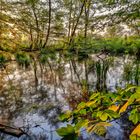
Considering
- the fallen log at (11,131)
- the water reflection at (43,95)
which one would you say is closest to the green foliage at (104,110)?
the water reflection at (43,95)

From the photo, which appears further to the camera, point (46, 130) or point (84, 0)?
point (84, 0)

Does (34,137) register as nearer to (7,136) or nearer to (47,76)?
(7,136)

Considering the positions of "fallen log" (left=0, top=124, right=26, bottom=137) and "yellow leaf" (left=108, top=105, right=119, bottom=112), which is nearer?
"yellow leaf" (left=108, top=105, right=119, bottom=112)

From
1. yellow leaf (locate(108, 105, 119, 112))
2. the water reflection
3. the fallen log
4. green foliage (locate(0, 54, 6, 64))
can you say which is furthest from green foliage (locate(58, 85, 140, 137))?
green foliage (locate(0, 54, 6, 64))

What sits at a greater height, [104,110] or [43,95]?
[104,110]

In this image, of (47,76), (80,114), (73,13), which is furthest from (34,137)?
(73,13)

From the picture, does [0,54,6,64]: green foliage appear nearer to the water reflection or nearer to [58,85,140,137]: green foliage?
the water reflection

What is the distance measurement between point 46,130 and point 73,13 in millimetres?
24643

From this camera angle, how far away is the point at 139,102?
4.91 ft

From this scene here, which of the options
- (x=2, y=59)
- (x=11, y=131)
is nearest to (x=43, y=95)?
(x=11, y=131)

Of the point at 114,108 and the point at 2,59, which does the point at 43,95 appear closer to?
the point at 114,108

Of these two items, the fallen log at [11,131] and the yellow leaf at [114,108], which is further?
the fallen log at [11,131]

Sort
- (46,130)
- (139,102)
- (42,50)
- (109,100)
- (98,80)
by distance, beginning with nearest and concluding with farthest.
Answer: (139,102) → (109,100) → (46,130) → (98,80) → (42,50)

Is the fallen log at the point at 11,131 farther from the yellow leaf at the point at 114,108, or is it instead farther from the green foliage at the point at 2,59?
the green foliage at the point at 2,59
